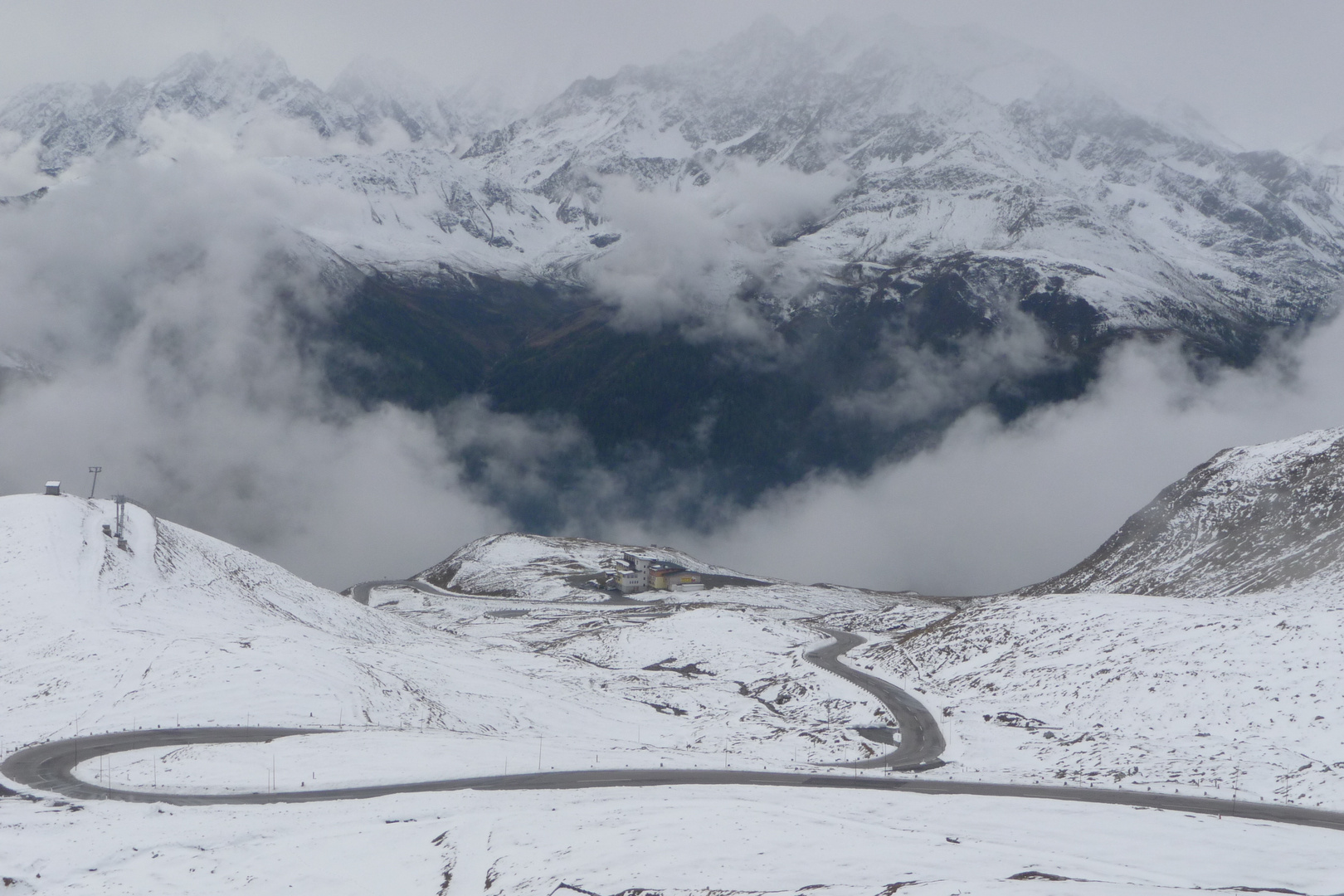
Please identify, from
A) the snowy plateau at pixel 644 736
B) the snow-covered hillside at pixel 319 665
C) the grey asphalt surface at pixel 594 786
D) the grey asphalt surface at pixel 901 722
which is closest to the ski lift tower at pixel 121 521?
the snow-covered hillside at pixel 319 665

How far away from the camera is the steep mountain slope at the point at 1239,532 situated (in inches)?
4437

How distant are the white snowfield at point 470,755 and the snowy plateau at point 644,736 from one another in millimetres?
219

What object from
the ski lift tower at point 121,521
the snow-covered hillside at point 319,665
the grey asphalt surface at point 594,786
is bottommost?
the grey asphalt surface at point 594,786

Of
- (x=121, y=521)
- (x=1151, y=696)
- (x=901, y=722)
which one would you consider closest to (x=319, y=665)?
(x=901, y=722)

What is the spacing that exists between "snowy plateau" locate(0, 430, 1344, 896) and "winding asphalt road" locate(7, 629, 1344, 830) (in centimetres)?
44

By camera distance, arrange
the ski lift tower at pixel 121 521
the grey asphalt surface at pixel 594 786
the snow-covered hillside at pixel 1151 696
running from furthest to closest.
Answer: the ski lift tower at pixel 121 521, the snow-covered hillside at pixel 1151 696, the grey asphalt surface at pixel 594 786

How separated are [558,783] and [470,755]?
724 centimetres

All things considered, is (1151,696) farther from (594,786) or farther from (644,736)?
(594,786)

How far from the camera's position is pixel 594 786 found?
47.7 meters

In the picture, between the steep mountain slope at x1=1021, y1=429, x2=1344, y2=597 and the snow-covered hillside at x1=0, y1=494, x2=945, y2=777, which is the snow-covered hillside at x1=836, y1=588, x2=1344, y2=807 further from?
the steep mountain slope at x1=1021, y1=429, x2=1344, y2=597

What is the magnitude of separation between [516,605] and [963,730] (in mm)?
115755

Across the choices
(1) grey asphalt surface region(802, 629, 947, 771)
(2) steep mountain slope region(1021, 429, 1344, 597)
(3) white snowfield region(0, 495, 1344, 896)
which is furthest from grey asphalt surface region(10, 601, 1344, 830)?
(2) steep mountain slope region(1021, 429, 1344, 597)

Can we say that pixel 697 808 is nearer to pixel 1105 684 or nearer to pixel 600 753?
pixel 600 753

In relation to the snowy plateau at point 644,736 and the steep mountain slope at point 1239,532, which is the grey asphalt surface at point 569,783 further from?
the steep mountain slope at point 1239,532
